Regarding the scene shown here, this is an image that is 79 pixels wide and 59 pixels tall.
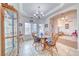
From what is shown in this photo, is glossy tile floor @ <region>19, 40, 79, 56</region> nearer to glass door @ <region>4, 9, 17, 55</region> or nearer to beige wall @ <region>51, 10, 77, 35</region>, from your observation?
glass door @ <region>4, 9, 17, 55</region>

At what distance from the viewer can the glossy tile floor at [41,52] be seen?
104 inches

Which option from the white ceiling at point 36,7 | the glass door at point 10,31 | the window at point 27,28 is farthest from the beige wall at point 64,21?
the glass door at point 10,31

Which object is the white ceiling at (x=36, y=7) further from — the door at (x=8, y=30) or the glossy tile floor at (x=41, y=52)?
the glossy tile floor at (x=41, y=52)

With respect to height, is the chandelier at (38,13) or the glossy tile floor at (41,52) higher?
the chandelier at (38,13)

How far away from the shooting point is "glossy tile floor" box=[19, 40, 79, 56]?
2.64 meters

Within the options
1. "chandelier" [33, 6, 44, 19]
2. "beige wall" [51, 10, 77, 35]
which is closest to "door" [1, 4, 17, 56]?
"chandelier" [33, 6, 44, 19]

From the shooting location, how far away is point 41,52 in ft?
8.91

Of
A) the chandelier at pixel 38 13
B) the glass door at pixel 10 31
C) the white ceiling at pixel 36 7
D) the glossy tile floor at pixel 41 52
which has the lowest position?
the glossy tile floor at pixel 41 52

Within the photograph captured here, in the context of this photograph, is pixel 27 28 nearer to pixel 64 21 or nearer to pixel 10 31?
pixel 10 31

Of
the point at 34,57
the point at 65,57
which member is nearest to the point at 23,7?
the point at 34,57

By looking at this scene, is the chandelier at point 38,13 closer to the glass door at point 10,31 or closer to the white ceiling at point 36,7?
the white ceiling at point 36,7

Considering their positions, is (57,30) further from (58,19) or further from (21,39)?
(21,39)

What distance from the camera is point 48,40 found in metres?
2.71

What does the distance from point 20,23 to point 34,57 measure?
717 mm
